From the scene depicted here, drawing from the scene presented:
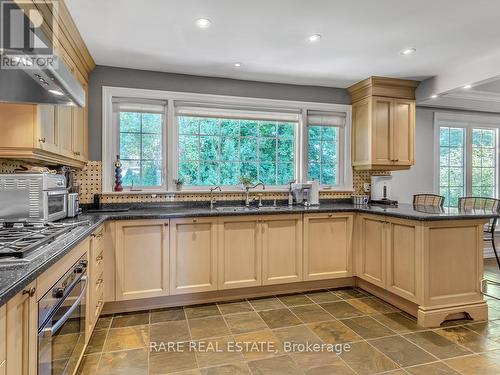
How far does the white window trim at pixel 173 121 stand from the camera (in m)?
3.38

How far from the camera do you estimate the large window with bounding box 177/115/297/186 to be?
371 cm

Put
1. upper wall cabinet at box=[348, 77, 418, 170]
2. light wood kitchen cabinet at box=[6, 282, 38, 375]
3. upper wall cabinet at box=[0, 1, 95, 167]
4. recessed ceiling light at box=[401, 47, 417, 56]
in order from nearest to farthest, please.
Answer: light wood kitchen cabinet at box=[6, 282, 38, 375], upper wall cabinet at box=[0, 1, 95, 167], recessed ceiling light at box=[401, 47, 417, 56], upper wall cabinet at box=[348, 77, 418, 170]

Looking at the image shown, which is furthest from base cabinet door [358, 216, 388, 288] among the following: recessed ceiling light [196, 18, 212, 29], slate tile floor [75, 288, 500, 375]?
recessed ceiling light [196, 18, 212, 29]

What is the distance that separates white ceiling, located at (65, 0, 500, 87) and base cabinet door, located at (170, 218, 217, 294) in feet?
5.21

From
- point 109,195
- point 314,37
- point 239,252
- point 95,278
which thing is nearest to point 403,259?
point 239,252

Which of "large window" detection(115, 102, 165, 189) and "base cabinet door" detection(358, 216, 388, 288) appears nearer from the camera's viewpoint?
"base cabinet door" detection(358, 216, 388, 288)

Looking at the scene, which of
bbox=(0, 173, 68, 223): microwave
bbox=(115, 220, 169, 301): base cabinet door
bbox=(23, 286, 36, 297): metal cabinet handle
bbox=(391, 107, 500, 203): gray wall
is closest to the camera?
bbox=(23, 286, 36, 297): metal cabinet handle

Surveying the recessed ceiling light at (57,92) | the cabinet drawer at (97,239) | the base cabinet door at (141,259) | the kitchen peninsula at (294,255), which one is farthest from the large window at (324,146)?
the recessed ceiling light at (57,92)

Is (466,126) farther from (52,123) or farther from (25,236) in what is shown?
(25,236)

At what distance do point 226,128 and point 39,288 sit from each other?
287cm

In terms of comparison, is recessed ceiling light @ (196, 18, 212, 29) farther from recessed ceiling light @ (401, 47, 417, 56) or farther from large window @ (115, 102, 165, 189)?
recessed ceiling light @ (401, 47, 417, 56)

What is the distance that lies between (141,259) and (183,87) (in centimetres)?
189

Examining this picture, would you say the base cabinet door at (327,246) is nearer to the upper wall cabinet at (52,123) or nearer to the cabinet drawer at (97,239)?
the cabinet drawer at (97,239)

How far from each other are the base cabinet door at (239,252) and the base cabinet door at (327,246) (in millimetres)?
542
